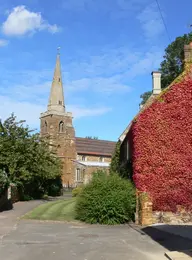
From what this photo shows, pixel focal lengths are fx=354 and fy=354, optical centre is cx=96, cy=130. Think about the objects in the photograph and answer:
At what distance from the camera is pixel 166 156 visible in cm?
1748

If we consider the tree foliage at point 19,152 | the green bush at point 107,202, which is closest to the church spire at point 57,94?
the tree foliage at point 19,152

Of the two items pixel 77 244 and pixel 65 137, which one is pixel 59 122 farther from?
pixel 77 244

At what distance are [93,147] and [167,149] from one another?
217ft

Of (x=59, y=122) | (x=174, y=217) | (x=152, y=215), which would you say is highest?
(x=59, y=122)

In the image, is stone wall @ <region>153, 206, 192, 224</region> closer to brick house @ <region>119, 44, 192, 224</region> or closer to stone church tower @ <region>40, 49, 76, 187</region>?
brick house @ <region>119, 44, 192, 224</region>

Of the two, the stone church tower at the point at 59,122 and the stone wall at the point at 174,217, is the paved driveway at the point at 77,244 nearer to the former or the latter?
the stone wall at the point at 174,217

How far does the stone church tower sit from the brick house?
57.6 metres

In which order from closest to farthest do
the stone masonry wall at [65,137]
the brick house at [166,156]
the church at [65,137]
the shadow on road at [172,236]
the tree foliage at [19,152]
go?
1. the shadow on road at [172,236]
2. the brick house at [166,156]
3. the tree foliage at [19,152]
4. the stone masonry wall at [65,137]
5. the church at [65,137]

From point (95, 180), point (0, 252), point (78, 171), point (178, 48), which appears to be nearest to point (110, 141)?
point (78, 171)

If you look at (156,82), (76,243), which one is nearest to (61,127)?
(156,82)

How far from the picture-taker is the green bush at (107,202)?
17.0 metres

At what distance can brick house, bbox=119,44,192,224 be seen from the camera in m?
17.1

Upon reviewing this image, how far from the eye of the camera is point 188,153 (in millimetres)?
17406

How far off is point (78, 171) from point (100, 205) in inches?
2199
